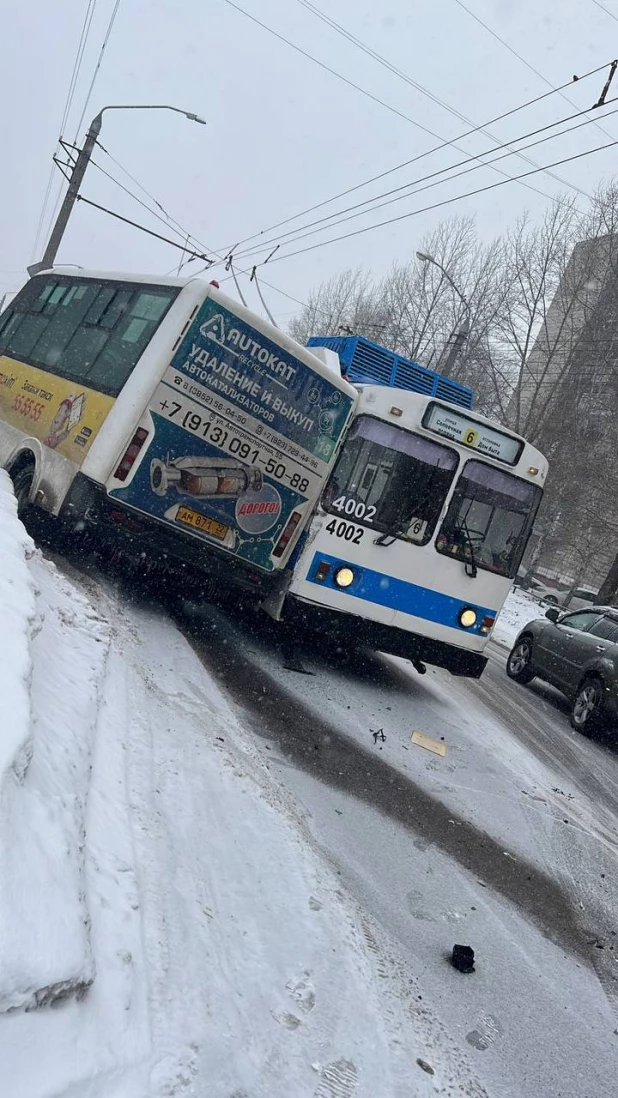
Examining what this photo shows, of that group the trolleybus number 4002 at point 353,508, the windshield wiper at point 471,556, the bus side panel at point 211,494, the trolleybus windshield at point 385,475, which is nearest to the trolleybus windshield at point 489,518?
the windshield wiper at point 471,556

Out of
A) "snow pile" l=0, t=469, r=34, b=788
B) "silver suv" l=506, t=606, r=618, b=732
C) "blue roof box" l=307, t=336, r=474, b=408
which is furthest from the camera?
"silver suv" l=506, t=606, r=618, b=732

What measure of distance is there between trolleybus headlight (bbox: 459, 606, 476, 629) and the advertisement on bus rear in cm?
208

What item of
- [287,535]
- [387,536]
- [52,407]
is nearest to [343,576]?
[387,536]

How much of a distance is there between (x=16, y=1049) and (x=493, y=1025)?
7.35ft

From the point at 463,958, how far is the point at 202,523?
16.4 feet

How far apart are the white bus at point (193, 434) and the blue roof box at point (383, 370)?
189cm

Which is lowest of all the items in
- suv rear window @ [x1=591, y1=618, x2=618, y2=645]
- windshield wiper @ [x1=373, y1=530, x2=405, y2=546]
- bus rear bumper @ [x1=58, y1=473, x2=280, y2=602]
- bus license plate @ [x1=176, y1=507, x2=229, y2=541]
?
bus rear bumper @ [x1=58, y1=473, x2=280, y2=602]

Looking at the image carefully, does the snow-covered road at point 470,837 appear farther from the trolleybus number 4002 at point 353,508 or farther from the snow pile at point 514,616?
the snow pile at point 514,616

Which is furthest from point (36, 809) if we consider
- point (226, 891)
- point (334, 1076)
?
point (334, 1076)

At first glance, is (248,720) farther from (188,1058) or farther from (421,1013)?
(188,1058)

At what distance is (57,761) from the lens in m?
3.66

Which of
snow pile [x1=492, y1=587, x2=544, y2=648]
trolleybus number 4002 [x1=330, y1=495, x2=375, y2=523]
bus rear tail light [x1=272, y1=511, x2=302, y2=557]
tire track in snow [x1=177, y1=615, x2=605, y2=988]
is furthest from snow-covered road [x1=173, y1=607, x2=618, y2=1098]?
snow pile [x1=492, y1=587, x2=544, y2=648]

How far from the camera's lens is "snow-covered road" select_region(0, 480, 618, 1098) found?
265 cm

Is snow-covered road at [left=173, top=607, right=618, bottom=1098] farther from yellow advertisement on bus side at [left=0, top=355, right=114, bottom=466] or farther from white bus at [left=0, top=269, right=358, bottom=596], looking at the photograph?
yellow advertisement on bus side at [left=0, top=355, right=114, bottom=466]
